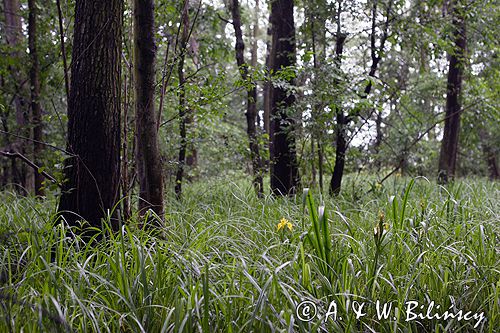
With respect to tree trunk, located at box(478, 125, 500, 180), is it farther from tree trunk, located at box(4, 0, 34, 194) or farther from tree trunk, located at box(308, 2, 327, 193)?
tree trunk, located at box(4, 0, 34, 194)

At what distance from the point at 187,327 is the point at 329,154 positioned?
575cm

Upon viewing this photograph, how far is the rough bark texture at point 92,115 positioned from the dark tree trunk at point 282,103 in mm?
3251

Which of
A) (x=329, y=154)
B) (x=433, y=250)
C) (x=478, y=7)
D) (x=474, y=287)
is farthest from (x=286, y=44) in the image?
(x=474, y=287)

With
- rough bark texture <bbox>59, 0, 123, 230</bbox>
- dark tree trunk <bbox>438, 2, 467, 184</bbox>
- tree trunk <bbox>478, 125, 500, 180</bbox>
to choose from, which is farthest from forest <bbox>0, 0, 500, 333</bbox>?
tree trunk <bbox>478, 125, 500, 180</bbox>

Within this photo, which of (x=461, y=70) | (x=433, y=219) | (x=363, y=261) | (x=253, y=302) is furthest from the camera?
(x=461, y=70)

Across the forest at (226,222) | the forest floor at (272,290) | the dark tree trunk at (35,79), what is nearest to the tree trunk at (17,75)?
the dark tree trunk at (35,79)

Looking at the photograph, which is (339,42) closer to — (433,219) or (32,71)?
(433,219)

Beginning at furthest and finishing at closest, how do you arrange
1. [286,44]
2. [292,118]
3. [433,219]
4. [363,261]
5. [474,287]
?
[286,44] < [292,118] < [433,219] < [363,261] < [474,287]

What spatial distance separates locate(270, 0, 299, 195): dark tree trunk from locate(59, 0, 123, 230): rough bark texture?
10.7 feet

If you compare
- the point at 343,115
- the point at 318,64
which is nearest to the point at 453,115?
the point at 343,115

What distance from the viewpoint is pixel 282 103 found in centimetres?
663

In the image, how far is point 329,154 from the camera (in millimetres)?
7621

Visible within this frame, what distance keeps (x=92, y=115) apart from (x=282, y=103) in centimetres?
341

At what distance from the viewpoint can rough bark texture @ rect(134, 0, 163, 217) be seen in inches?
153
